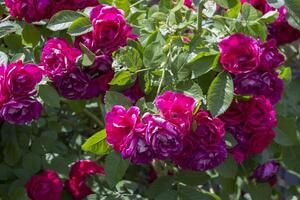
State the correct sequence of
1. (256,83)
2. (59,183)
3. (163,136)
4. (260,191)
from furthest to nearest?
(260,191) < (59,183) < (256,83) < (163,136)

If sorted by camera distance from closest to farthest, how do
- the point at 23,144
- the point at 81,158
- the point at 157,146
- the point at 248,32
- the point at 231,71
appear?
the point at 157,146, the point at 231,71, the point at 248,32, the point at 23,144, the point at 81,158

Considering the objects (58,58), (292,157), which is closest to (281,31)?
(292,157)

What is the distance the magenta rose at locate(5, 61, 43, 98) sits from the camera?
1.51 m

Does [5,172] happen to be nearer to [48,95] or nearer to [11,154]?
[11,154]

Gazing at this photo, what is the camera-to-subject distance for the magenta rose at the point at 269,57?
1469 millimetres

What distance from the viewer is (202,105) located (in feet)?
4.84

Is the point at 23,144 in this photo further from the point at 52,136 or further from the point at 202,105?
the point at 202,105

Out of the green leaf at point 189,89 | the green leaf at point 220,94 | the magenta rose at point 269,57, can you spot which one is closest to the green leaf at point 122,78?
the green leaf at point 189,89

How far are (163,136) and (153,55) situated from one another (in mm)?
323

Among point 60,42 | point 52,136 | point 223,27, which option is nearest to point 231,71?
point 223,27

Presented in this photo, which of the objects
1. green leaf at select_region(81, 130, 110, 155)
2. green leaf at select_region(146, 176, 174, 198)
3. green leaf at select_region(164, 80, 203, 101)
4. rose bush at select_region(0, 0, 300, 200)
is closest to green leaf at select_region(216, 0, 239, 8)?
rose bush at select_region(0, 0, 300, 200)

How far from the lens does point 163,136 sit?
1254 mm

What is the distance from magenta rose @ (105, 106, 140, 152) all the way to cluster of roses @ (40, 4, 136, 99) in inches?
9.3

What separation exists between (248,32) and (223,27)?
0.10 metres
